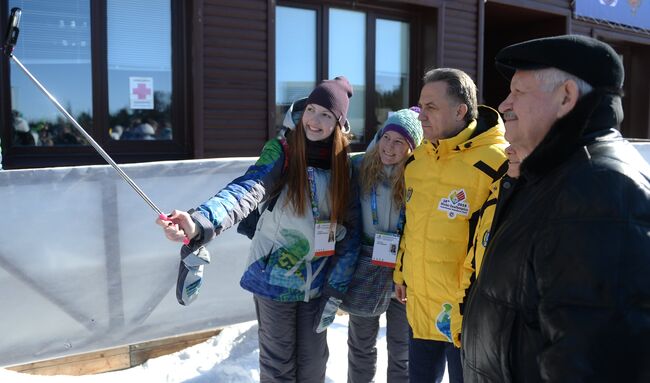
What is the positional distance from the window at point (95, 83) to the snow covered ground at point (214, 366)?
253 centimetres

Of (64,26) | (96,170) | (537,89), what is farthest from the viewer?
(64,26)

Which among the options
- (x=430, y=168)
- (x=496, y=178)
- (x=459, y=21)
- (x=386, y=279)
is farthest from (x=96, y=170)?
(x=459, y=21)

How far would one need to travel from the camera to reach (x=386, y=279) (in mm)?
2988

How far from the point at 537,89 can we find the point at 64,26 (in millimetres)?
5285

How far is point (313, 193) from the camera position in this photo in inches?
109

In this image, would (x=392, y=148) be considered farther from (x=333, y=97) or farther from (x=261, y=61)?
(x=261, y=61)

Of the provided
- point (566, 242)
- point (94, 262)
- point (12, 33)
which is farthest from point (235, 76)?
point (566, 242)

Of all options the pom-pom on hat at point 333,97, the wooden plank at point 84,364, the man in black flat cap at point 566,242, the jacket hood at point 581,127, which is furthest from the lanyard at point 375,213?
the wooden plank at point 84,364

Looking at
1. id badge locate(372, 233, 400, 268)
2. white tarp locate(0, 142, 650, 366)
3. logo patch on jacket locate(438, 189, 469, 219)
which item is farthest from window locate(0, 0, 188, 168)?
logo patch on jacket locate(438, 189, 469, 219)

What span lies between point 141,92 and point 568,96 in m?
5.29

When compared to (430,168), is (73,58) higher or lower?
higher

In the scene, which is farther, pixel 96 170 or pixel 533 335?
pixel 96 170

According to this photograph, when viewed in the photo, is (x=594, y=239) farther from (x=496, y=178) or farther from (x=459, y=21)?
(x=459, y=21)

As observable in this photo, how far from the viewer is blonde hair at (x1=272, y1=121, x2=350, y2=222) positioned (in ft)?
8.92
